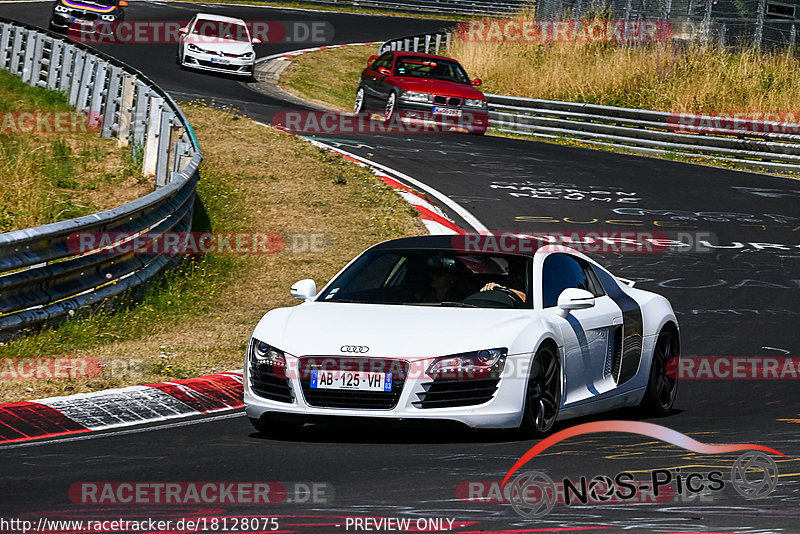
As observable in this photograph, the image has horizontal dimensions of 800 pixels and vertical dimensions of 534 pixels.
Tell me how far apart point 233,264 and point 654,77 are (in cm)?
1901

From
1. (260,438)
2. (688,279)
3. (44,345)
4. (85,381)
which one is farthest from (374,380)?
(688,279)

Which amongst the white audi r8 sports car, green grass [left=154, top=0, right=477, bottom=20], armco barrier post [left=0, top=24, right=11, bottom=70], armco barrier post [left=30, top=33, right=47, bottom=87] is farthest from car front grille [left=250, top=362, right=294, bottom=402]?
green grass [left=154, top=0, right=477, bottom=20]

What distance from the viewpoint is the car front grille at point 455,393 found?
7441mm

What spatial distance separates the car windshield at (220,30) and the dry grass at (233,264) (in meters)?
10.2

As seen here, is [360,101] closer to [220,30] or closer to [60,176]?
[220,30]

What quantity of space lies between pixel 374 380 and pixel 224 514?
72.2 inches

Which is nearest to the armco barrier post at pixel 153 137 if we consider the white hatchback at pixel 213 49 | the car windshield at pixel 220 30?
the white hatchback at pixel 213 49

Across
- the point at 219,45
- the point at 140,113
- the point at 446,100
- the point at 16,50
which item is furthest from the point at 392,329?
the point at 219,45

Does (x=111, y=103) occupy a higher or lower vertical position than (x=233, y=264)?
higher

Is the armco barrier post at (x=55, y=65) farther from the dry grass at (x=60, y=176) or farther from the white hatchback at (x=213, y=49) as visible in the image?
the white hatchback at (x=213, y=49)

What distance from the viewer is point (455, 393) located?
7477 mm

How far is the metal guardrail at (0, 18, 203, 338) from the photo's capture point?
10242mm

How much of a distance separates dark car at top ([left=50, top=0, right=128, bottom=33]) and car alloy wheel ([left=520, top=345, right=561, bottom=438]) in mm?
31057

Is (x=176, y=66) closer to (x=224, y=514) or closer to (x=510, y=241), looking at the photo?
(x=510, y=241)
